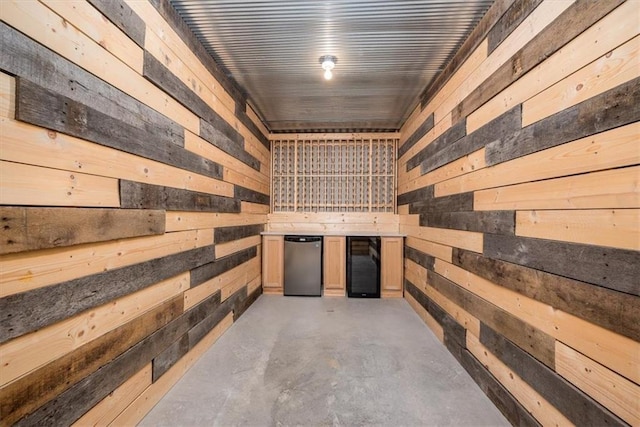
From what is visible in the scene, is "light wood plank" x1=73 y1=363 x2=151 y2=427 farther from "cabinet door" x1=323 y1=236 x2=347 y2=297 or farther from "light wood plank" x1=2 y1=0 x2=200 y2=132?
"cabinet door" x1=323 y1=236 x2=347 y2=297

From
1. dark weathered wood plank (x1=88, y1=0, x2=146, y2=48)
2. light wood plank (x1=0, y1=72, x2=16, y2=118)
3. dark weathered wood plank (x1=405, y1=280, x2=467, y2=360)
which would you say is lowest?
dark weathered wood plank (x1=405, y1=280, x2=467, y2=360)

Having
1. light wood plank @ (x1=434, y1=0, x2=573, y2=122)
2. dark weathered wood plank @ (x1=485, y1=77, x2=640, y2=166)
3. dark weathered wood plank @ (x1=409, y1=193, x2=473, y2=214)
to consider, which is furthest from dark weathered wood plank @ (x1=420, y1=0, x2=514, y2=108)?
dark weathered wood plank @ (x1=409, y1=193, x2=473, y2=214)

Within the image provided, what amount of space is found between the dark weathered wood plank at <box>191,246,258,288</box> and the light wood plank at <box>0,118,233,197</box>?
77 cm

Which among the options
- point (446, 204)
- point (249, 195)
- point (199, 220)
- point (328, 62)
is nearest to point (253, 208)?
point (249, 195)

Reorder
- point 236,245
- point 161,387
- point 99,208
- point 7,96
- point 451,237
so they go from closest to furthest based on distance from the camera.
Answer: point 7,96 → point 99,208 → point 161,387 → point 451,237 → point 236,245

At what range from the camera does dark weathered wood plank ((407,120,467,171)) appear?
2211 millimetres

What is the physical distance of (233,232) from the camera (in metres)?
2.90

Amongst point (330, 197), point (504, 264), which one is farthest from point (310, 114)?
point (504, 264)

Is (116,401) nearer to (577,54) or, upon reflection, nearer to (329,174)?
(577,54)

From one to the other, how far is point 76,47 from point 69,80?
0.16 metres

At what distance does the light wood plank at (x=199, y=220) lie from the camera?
1824 millimetres

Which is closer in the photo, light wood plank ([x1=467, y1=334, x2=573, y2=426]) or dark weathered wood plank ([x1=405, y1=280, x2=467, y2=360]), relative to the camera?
light wood plank ([x1=467, y1=334, x2=573, y2=426])

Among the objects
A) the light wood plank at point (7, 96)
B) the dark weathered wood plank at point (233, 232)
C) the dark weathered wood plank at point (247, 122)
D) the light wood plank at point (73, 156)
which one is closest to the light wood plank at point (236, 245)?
the dark weathered wood plank at point (233, 232)

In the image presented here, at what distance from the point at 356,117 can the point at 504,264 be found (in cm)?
303
